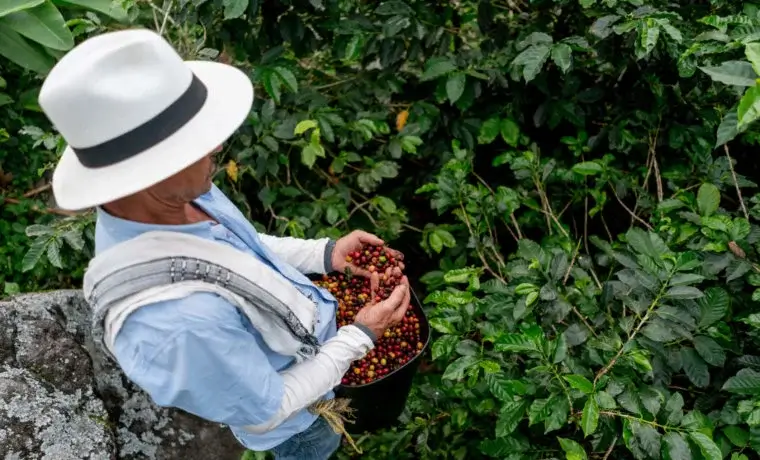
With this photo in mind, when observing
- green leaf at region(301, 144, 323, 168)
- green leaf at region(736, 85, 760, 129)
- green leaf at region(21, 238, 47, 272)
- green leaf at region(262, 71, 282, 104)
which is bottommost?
→ green leaf at region(21, 238, 47, 272)

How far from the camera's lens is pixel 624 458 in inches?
77.7

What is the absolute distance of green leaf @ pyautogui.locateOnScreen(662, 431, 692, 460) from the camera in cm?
164

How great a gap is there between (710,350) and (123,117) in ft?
5.07

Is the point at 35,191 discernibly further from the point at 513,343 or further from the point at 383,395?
the point at 513,343

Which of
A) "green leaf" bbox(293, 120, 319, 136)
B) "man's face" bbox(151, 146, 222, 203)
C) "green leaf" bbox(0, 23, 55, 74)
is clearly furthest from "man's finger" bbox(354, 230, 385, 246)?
"green leaf" bbox(0, 23, 55, 74)

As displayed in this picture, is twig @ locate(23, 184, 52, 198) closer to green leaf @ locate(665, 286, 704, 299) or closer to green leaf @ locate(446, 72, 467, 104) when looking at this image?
green leaf @ locate(446, 72, 467, 104)

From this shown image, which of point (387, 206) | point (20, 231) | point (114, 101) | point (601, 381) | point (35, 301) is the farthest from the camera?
point (20, 231)

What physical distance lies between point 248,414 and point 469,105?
159cm

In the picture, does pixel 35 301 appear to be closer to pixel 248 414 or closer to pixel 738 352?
pixel 248 414

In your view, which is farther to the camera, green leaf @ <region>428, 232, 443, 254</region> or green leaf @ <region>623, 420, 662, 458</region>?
green leaf @ <region>428, 232, 443, 254</region>

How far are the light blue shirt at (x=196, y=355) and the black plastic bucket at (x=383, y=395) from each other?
0.41m

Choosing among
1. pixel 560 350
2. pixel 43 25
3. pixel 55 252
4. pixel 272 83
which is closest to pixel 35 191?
pixel 43 25

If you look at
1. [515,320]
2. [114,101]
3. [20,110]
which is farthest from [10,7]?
[515,320]

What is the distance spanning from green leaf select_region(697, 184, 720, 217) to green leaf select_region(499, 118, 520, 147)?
28.9 inches
